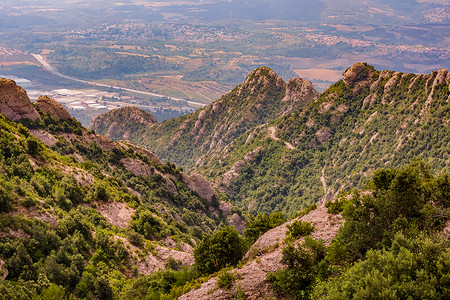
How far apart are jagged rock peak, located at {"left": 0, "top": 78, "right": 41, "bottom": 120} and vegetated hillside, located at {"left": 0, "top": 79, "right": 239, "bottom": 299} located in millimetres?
185

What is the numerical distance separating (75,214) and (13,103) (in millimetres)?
43400

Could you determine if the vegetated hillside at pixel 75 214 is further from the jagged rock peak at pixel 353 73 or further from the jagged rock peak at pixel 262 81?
the jagged rock peak at pixel 262 81

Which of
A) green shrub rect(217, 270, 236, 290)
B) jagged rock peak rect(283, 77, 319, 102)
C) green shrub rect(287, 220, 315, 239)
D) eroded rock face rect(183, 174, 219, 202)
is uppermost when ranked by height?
jagged rock peak rect(283, 77, 319, 102)

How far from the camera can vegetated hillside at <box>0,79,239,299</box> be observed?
30.3m

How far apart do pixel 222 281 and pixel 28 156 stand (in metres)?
37.5

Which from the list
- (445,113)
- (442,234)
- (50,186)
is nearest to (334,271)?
(442,234)

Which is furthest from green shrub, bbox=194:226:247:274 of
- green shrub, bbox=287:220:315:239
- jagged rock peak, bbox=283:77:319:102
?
jagged rock peak, bbox=283:77:319:102

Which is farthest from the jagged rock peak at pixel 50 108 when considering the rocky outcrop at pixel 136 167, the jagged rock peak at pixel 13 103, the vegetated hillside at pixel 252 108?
the vegetated hillside at pixel 252 108

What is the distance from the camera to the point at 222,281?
1045 inches

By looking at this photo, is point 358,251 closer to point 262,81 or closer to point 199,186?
point 199,186

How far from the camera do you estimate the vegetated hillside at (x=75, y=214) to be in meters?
30.3

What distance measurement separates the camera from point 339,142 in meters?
132

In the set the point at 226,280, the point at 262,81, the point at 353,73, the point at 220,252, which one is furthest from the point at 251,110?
the point at 226,280

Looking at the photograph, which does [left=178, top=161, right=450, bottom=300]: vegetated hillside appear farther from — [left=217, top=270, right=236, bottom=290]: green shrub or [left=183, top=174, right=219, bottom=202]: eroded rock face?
[left=183, top=174, right=219, bottom=202]: eroded rock face
